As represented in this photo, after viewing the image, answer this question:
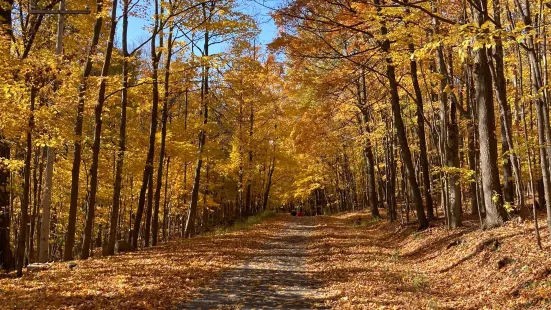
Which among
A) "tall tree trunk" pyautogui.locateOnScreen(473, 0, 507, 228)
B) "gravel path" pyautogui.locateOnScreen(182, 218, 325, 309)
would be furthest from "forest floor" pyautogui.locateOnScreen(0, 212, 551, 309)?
"tall tree trunk" pyautogui.locateOnScreen(473, 0, 507, 228)

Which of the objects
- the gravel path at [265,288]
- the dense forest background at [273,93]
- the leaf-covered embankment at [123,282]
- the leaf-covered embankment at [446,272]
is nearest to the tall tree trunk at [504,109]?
the dense forest background at [273,93]

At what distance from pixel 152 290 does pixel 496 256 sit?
660cm

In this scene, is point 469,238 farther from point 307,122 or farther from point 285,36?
point 307,122

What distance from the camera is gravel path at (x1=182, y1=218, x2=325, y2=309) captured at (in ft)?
22.6

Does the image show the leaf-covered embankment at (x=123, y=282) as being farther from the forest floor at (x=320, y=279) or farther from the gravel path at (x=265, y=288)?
the gravel path at (x=265, y=288)

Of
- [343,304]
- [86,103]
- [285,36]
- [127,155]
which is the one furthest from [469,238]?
[127,155]

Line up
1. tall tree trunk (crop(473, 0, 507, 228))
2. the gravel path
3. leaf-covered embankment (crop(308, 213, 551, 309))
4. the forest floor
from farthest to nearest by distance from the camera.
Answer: tall tree trunk (crop(473, 0, 507, 228)), the gravel path, the forest floor, leaf-covered embankment (crop(308, 213, 551, 309))

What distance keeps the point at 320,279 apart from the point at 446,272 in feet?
8.90

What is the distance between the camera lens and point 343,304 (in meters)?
6.76

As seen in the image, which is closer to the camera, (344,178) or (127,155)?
(127,155)

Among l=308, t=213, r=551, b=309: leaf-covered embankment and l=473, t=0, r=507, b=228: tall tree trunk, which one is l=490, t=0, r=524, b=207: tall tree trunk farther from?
l=308, t=213, r=551, b=309: leaf-covered embankment

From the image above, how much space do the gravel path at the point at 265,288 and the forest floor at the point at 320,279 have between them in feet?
0.06

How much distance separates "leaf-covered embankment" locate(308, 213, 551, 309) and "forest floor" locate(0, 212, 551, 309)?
0.02 meters

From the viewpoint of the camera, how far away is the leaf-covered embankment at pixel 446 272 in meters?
6.35
